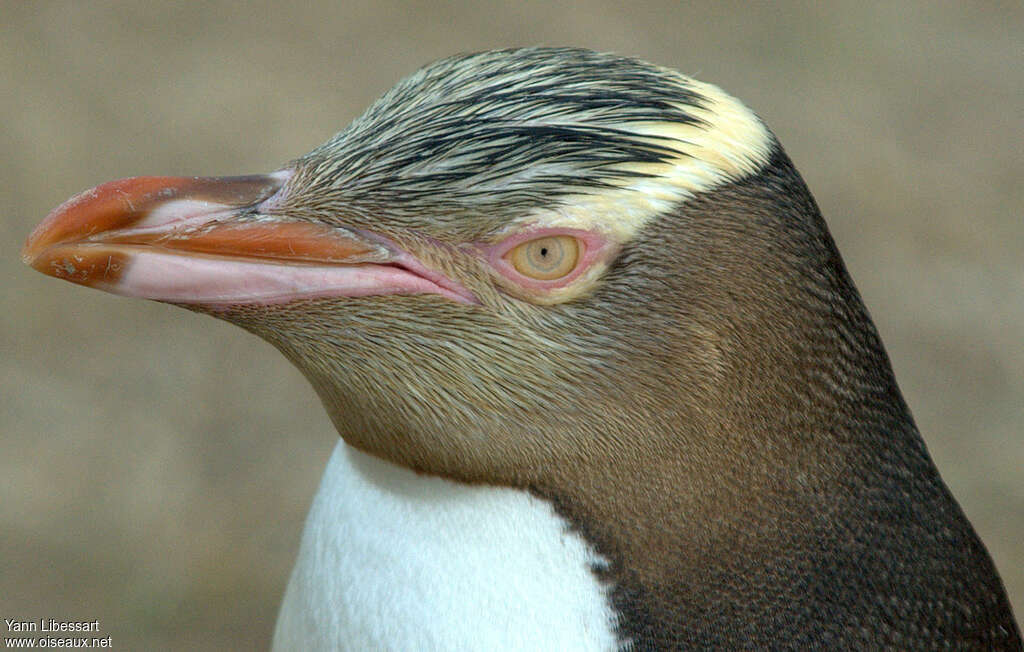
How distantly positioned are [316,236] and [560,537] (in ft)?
1.71

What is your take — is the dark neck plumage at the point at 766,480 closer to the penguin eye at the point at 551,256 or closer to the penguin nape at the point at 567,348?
the penguin nape at the point at 567,348

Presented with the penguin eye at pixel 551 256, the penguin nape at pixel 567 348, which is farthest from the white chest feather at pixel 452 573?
the penguin eye at pixel 551 256

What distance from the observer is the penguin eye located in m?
1.58

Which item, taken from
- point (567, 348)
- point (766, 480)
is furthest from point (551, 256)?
point (766, 480)

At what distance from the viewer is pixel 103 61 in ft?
18.5

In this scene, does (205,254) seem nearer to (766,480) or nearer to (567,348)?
(567,348)

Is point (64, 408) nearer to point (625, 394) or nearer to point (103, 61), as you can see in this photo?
point (103, 61)

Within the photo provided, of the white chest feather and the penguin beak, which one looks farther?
the white chest feather

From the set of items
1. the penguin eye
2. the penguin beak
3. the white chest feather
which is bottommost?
the white chest feather

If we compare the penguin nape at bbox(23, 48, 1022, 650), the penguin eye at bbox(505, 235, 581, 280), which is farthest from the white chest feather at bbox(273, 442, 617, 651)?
the penguin eye at bbox(505, 235, 581, 280)

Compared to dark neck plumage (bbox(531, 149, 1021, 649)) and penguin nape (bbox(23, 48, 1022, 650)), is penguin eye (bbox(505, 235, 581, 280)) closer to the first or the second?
penguin nape (bbox(23, 48, 1022, 650))

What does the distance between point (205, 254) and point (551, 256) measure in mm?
444

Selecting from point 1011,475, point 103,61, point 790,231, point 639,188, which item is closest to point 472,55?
point 639,188

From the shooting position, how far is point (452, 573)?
172 centimetres
